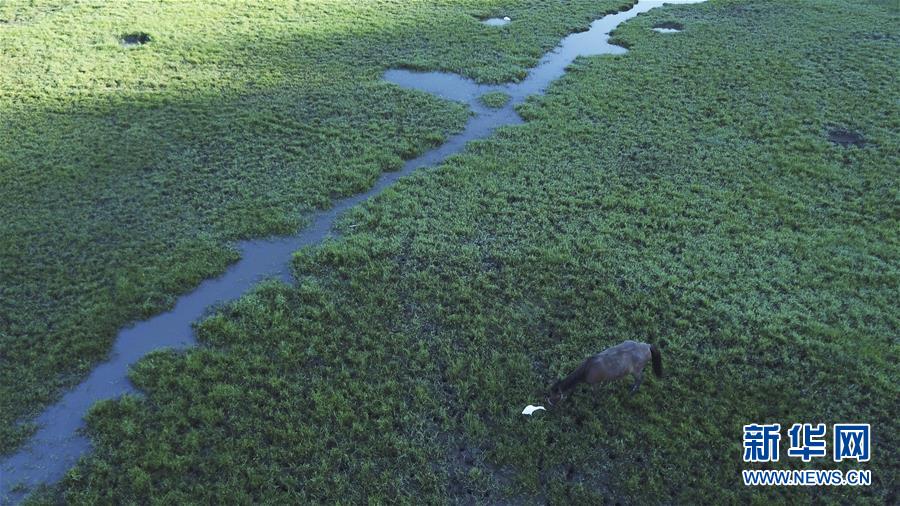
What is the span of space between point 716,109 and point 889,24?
13960 millimetres

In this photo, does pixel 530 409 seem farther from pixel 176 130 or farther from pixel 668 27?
pixel 668 27

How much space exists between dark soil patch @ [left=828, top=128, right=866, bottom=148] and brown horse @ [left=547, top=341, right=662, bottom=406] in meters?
12.4

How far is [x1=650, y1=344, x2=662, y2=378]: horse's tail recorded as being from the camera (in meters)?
10.3

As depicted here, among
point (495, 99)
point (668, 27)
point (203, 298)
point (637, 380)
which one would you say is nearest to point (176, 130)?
point (203, 298)

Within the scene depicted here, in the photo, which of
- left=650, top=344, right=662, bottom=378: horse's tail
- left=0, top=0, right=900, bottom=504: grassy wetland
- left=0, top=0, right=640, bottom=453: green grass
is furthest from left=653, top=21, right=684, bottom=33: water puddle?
left=650, top=344, right=662, bottom=378: horse's tail

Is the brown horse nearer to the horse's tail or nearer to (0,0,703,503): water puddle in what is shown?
the horse's tail

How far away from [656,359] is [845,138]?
41.5 ft

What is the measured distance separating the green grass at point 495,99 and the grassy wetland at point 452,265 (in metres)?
1.04

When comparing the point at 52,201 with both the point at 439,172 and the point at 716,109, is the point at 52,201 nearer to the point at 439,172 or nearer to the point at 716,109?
the point at 439,172

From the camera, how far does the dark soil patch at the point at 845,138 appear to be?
58.0ft

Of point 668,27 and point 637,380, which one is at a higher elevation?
point 668,27

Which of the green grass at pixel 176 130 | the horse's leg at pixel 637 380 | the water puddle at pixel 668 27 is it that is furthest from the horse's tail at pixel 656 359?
the water puddle at pixel 668 27

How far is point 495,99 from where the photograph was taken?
796 inches

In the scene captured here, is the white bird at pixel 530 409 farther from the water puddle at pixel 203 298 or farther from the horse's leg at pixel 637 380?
the water puddle at pixel 203 298
